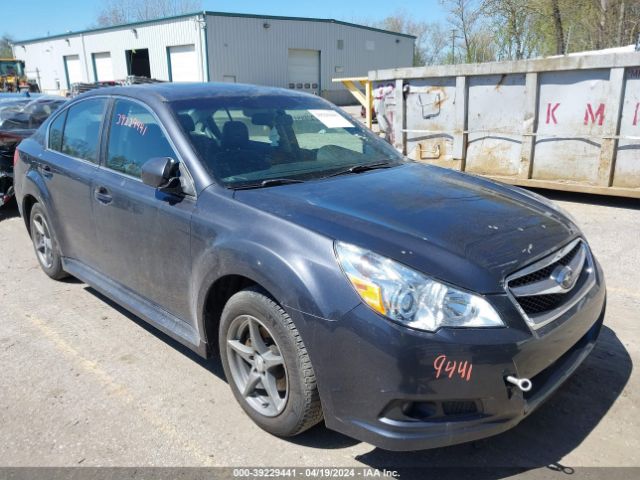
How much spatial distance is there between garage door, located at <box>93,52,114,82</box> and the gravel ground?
40.5 meters

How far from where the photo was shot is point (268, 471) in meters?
2.61

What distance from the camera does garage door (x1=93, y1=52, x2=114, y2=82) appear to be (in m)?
40.5

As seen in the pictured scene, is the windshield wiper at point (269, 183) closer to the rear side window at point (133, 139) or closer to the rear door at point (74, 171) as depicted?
the rear side window at point (133, 139)

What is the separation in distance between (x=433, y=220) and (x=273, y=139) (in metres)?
1.36

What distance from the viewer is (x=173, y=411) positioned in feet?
10.3

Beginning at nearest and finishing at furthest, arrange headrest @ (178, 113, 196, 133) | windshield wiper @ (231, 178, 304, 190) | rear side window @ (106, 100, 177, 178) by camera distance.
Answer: windshield wiper @ (231, 178, 304, 190) < headrest @ (178, 113, 196, 133) < rear side window @ (106, 100, 177, 178)

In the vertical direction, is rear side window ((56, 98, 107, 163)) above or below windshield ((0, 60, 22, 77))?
below

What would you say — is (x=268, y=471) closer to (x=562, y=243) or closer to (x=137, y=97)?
(x=562, y=243)

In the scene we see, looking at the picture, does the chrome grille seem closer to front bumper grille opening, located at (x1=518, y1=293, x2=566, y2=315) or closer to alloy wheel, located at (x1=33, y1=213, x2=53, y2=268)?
front bumper grille opening, located at (x1=518, y1=293, x2=566, y2=315)

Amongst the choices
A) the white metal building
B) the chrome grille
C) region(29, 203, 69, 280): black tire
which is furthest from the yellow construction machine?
the chrome grille

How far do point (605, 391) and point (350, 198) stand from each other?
186 centimetres

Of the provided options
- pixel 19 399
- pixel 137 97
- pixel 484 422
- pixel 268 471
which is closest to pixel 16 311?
pixel 19 399

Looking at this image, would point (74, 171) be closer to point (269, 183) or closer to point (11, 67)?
point (269, 183)

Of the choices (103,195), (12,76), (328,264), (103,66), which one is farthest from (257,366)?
(103,66)
